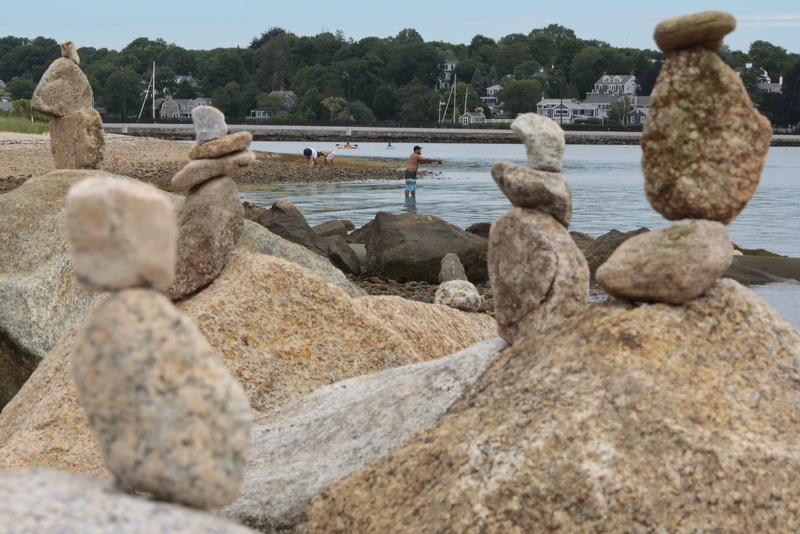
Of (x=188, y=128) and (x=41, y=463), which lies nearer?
(x=41, y=463)

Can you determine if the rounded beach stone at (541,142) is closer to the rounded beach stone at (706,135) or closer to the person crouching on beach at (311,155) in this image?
the rounded beach stone at (706,135)

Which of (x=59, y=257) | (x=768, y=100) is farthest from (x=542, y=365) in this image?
(x=768, y=100)

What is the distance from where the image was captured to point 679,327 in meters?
4.30

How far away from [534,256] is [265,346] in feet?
8.40

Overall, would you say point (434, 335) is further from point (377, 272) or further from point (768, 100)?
point (768, 100)

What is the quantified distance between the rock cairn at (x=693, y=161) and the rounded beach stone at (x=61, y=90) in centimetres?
846

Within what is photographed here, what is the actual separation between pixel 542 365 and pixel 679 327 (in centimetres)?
58

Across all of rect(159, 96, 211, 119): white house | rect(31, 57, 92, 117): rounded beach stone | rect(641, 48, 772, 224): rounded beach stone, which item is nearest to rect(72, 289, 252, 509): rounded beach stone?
rect(641, 48, 772, 224): rounded beach stone

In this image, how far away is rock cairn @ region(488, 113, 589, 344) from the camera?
16.1ft

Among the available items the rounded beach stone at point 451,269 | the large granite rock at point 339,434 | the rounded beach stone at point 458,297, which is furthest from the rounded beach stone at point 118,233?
the rounded beach stone at point 451,269

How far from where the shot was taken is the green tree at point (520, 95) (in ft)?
424

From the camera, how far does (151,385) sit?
2627 millimetres

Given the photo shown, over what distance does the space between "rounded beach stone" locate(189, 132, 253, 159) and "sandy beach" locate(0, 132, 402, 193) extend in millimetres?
21604

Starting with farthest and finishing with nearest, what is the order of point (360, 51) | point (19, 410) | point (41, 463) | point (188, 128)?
point (360, 51)
point (188, 128)
point (19, 410)
point (41, 463)
